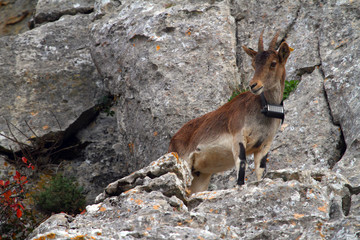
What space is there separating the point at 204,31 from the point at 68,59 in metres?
3.50

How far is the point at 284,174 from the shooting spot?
6.23 metres

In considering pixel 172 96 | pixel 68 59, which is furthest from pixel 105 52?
pixel 172 96

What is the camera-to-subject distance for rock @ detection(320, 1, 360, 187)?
827 centimetres

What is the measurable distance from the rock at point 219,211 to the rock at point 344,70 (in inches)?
81.0

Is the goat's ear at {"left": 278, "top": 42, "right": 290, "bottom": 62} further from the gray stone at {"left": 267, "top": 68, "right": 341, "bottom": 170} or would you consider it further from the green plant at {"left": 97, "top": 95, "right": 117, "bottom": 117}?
the green plant at {"left": 97, "top": 95, "right": 117, "bottom": 117}

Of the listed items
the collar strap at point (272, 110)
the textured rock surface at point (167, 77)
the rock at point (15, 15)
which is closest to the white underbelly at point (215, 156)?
the collar strap at point (272, 110)

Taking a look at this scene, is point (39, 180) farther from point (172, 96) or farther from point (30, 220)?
point (172, 96)

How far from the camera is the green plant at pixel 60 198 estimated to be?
10054 mm

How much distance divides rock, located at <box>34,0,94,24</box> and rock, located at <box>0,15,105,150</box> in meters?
0.53

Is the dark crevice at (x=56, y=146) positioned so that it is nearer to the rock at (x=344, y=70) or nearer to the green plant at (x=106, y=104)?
the green plant at (x=106, y=104)

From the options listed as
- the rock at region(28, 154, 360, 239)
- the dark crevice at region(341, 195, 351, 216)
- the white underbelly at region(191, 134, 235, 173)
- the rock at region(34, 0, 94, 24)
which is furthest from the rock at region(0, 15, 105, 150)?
the dark crevice at region(341, 195, 351, 216)

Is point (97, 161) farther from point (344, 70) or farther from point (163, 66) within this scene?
point (344, 70)

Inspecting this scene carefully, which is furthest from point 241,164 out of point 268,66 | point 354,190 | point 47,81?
point 47,81

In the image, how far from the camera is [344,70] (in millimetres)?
9500
